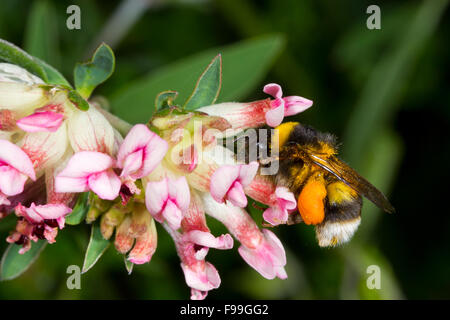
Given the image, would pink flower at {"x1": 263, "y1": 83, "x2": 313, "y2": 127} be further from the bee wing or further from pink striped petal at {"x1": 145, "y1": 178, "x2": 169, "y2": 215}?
pink striped petal at {"x1": 145, "y1": 178, "x2": 169, "y2": 215}

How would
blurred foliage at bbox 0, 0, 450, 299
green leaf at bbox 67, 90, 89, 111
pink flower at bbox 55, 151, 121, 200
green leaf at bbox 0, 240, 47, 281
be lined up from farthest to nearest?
1. blurred foliage at bbox 0, 0, 450, 299
2. green leaf at bbox 0, 240, 47, 281
3. green leaf at bbox 67, 90, 89, 111
4. pink flower at bbox 55, 151, 121, 200

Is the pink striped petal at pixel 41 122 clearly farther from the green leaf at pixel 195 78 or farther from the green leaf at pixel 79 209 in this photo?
the green leaf at pixel 195 78

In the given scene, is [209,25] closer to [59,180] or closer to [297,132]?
[297,132]

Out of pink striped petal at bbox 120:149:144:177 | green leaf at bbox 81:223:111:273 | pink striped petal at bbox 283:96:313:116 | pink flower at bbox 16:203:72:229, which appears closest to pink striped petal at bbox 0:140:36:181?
pink flower at bbox 16:203:72:229

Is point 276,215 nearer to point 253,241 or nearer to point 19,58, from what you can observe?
point 253,241

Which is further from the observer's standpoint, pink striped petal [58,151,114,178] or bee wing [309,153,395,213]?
bee wing [309,153,395,213]

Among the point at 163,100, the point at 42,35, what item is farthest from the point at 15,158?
the point at 42,35

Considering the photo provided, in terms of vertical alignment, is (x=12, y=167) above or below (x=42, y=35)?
below
